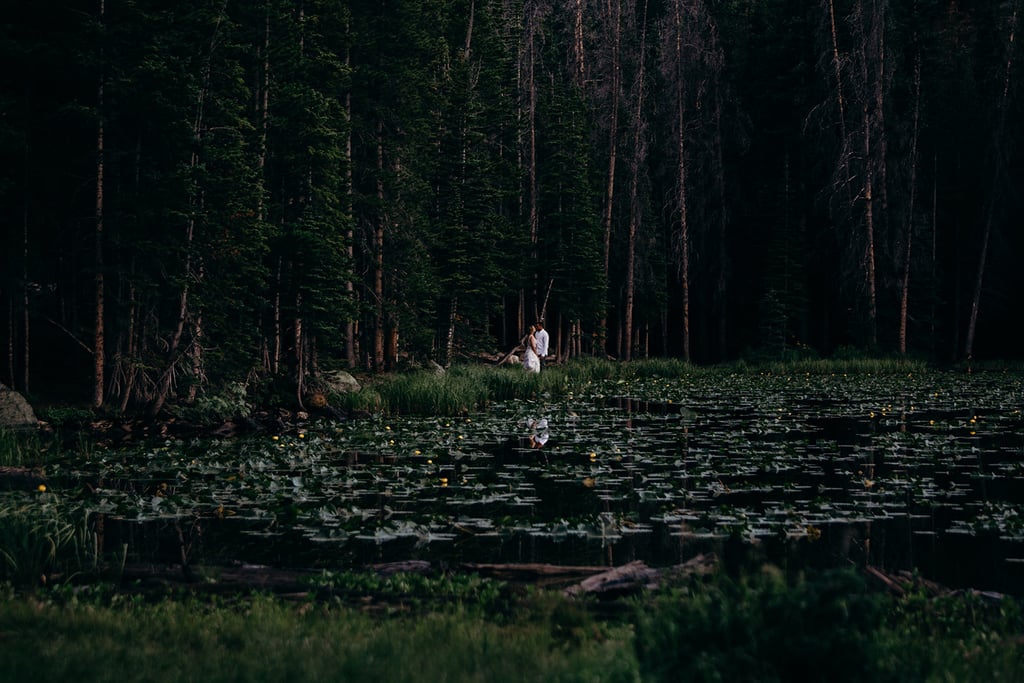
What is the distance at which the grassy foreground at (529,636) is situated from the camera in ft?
15.2

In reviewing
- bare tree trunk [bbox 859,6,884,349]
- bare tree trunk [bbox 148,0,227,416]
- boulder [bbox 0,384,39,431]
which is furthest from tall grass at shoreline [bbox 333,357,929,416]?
boulder [bbox 0,384,39,431]

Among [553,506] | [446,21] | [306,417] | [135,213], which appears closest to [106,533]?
[553,506]

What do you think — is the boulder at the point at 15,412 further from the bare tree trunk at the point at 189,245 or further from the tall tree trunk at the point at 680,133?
the tall tree trunk at the point at 680,133

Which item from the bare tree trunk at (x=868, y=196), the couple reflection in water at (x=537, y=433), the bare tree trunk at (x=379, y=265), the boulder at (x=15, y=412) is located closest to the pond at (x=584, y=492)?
the couple reflection in water at (x=537, y=433)

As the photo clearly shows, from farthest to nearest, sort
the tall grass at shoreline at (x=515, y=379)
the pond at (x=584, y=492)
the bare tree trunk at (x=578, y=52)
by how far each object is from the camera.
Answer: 1. the bare tree trunk at (x=578, y=52)
2. the tall grass at shoreline at (x=515, y=379)
3. the pond at (x=584, y=492)

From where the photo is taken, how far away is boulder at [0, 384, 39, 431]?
18.5 meters

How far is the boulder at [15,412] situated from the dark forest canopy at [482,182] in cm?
207

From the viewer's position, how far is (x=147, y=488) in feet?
39.4

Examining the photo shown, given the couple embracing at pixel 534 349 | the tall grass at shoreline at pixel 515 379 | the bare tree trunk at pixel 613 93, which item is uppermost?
the bare tree trunk at pixel 613 93

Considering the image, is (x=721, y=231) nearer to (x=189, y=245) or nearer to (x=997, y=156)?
(x=997, y=156)

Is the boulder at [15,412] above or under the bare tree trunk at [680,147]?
Answer: under

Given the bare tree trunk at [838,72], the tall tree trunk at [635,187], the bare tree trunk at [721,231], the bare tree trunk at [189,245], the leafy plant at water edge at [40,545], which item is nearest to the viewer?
the leafy plant at water edge at [40,545]

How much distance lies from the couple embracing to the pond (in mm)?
10742

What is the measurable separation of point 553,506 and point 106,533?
179 inches
